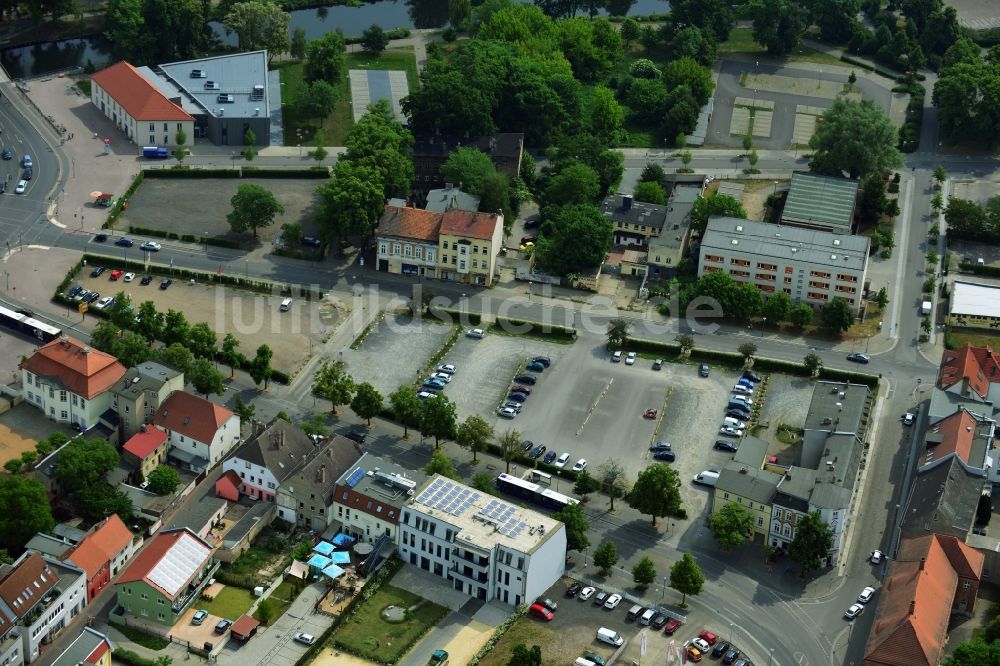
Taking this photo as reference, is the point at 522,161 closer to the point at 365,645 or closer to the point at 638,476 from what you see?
the point at 638,476

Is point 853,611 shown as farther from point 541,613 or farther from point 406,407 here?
point 406,407

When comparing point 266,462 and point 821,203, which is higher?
point 821,203

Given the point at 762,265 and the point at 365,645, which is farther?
the point at 762,265

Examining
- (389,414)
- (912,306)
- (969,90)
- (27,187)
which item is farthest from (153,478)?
(969,90)

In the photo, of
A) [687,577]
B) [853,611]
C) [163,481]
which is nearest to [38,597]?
[163,481]

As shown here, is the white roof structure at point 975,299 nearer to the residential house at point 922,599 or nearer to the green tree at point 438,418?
the residential house at point 922,599

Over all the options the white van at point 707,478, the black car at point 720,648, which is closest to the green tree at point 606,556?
the black car at point 720,648
